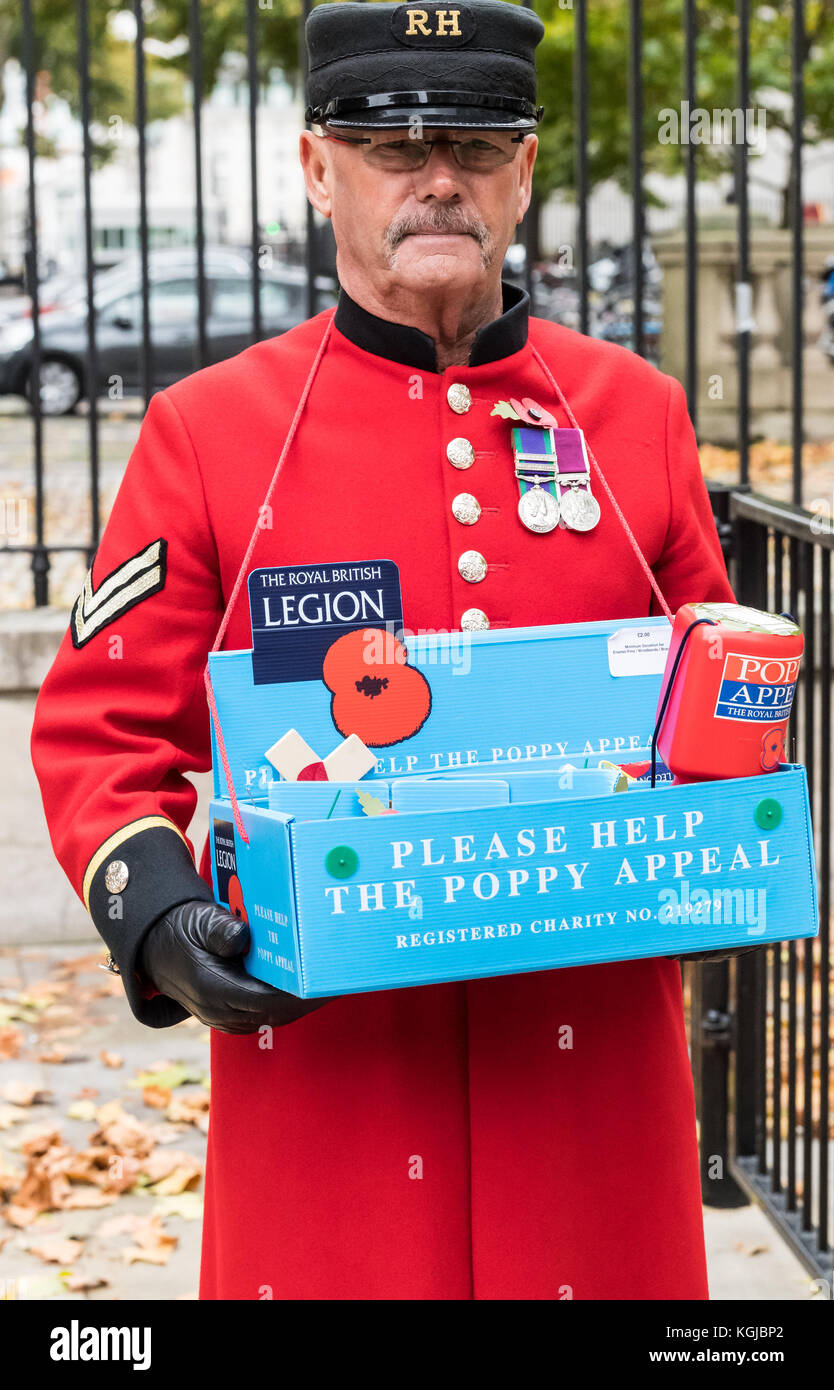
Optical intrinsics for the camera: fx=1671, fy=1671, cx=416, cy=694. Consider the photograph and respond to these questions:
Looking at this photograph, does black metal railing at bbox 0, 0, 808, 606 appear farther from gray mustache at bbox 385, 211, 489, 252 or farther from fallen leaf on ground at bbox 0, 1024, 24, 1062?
gray mustache at bbox 385, 211, 489, 252

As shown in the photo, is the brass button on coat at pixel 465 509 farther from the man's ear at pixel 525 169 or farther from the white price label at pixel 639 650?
the man's ear at pixel 525 169

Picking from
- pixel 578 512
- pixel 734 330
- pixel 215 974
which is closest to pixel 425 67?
pixel 578 512

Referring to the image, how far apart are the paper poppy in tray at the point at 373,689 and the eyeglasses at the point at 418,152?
1.87 ft

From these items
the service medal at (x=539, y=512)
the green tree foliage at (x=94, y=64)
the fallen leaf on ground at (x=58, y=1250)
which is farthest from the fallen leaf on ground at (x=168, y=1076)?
the green tree foliage at (x=94, y=64)

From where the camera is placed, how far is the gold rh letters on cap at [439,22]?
1.95m

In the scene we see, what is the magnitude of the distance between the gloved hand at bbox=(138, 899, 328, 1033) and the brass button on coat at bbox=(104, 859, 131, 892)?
70 mm

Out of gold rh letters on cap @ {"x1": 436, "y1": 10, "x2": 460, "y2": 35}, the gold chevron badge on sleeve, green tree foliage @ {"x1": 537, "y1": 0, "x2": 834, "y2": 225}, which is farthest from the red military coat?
green tree foliage @ {"x1": 537, "y1": 0, "x2": 834, "y2": 225}

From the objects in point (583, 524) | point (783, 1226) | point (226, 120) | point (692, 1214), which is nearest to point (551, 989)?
point (692, 1214)

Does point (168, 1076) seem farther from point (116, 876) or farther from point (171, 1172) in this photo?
point (116, 876)

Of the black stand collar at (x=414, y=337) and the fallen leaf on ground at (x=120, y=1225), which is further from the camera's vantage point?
the fallen leaf on ground at (x=120, y=1225)

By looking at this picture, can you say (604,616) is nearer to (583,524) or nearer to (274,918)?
(583,524)

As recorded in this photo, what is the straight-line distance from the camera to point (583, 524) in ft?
6.60

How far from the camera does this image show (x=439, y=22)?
6.42ft

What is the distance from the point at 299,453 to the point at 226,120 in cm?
5548
